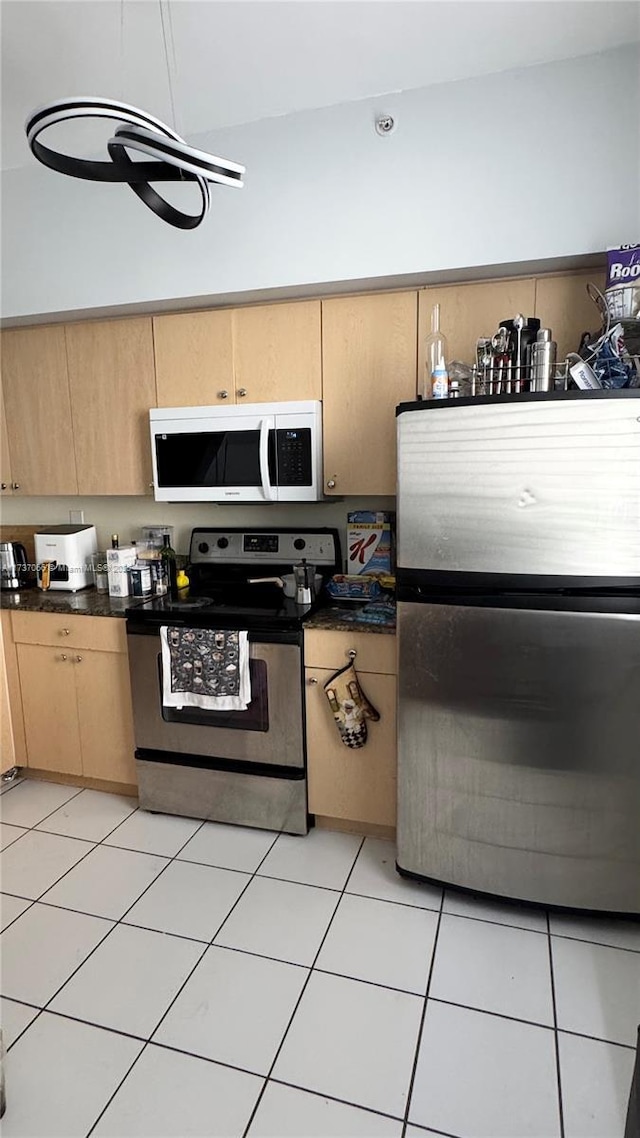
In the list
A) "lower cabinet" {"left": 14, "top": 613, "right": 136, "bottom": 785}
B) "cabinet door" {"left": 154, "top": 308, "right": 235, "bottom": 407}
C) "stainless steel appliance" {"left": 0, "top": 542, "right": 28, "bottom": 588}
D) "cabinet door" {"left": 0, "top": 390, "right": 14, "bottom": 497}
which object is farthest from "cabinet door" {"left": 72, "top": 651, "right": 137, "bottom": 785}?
"cabinet door" {"left": 154, "top": 308, "right": 235, "bottom": 407}

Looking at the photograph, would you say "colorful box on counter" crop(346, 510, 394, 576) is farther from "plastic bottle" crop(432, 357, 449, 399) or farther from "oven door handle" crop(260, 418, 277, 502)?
"plastic bottle" crop(432, 357, 449, 399)

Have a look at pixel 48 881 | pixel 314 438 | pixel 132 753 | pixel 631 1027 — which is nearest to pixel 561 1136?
pixel 631 1027

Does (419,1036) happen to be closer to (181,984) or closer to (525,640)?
(181,984)

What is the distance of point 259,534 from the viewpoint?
9.07ft

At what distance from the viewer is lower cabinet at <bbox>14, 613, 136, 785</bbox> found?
2.57 metres

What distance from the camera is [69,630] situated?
2.60m

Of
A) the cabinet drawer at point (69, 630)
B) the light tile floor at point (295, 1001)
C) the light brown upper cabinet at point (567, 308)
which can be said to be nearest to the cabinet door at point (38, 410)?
the cabinet drawer at point (69, 630)

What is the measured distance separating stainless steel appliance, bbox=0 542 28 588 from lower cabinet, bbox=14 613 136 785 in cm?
34

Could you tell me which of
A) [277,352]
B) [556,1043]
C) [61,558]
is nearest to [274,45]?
[277,352]

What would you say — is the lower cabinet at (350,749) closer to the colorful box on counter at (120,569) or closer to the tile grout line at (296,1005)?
the tile grout line at (296,1005)

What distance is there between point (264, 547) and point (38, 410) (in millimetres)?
1284

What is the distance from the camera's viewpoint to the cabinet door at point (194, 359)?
2479mm

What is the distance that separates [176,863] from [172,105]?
8.97 ft

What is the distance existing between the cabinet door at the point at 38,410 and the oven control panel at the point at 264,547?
27.3 inches
